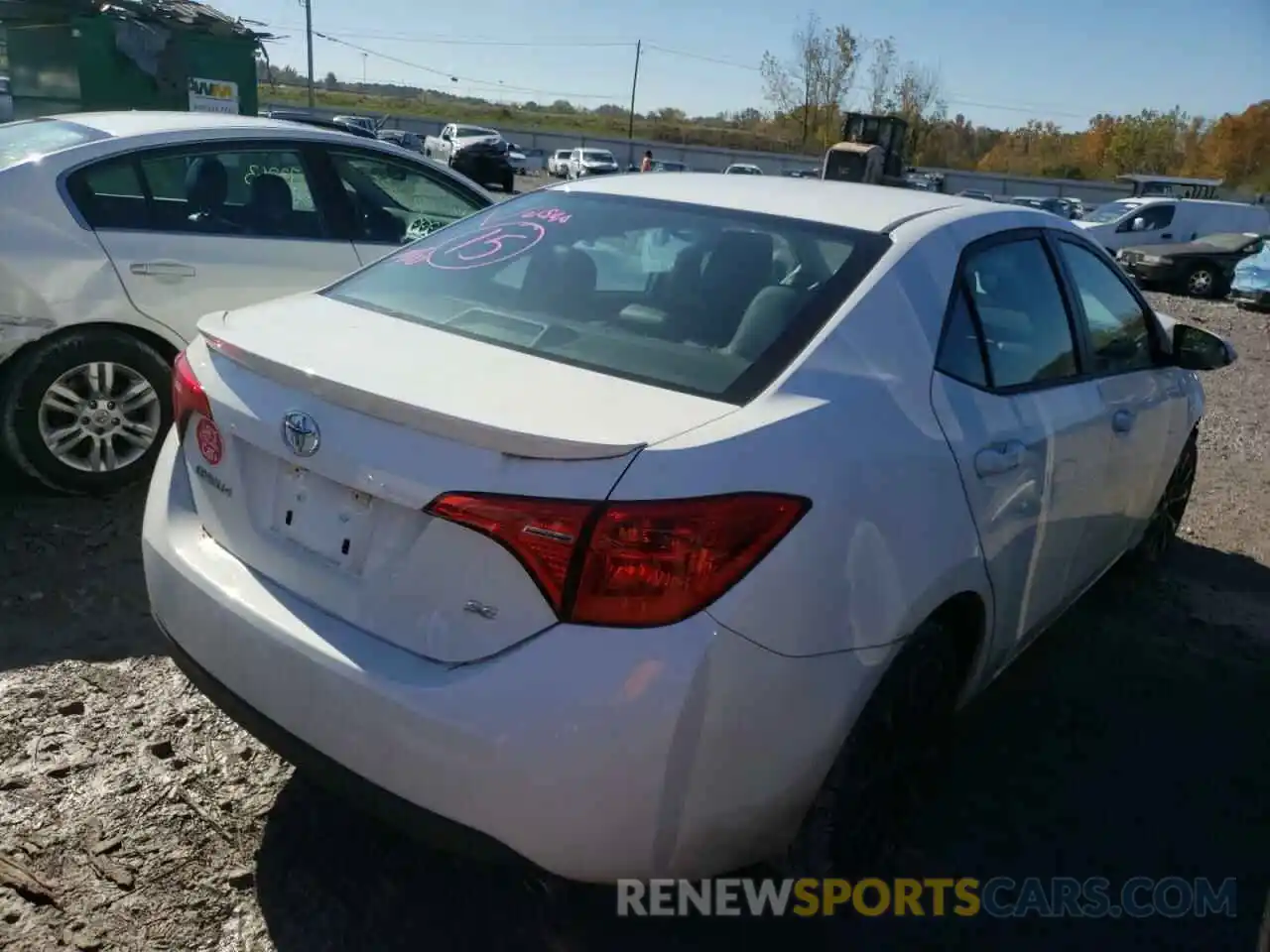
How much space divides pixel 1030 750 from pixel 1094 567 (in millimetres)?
740

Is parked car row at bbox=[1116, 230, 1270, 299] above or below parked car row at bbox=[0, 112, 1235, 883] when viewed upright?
below

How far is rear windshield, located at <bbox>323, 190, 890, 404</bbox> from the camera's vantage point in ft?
7.75

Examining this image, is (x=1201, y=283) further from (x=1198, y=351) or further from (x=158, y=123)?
(x=158, y=123)

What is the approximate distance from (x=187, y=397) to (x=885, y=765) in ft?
6.09

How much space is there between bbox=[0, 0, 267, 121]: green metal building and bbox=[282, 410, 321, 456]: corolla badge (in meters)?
11.3

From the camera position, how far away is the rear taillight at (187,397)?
243 cm

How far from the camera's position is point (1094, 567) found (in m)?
3.68

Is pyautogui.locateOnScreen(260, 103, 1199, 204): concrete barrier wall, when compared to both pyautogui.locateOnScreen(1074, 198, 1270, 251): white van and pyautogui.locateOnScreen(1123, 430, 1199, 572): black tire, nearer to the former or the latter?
pyautogui.locateOnScreen(1074, 198, 1270, 251): white van

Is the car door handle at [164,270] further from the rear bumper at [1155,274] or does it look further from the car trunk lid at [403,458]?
the rear bumper at [1155,274]

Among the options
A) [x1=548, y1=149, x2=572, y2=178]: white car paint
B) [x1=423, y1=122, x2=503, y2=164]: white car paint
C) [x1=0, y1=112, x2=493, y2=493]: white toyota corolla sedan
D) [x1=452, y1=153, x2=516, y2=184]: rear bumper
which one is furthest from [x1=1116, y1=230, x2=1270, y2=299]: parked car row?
[x1=548, y1=149, x2=572, y2=178]: white car paint

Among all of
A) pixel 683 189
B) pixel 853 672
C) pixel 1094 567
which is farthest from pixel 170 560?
pixel 1094 567

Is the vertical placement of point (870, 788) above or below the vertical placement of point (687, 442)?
below

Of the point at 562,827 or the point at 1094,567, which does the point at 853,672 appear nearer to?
the point at 562,827

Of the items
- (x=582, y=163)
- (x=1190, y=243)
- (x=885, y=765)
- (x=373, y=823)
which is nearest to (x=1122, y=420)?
(x=885, y=765)
